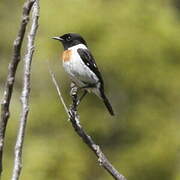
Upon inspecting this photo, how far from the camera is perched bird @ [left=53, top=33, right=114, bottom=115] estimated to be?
4566 millimetres

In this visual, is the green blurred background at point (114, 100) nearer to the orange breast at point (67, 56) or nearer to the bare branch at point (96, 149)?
the orange breast at point (67, 56)

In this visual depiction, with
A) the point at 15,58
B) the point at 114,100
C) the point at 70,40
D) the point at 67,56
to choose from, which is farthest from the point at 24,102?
the point at 114,100

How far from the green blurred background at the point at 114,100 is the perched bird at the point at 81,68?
521 centimetres

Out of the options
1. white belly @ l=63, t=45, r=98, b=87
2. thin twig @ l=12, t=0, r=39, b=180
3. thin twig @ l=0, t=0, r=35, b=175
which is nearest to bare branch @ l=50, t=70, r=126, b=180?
thin twig @ l=12, t=0, r=39, b=180

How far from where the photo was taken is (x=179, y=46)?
1108 centimetres

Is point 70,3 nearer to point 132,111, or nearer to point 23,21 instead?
point 132,111

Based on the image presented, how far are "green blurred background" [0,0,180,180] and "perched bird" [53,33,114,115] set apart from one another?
5209 mm

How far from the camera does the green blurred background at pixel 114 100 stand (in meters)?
10.4

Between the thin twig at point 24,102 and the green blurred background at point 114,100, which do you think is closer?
the thin twig at point 24,102

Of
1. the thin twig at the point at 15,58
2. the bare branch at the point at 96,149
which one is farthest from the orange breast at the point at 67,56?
the thin twig at the point at 15,58

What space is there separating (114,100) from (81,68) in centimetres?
607

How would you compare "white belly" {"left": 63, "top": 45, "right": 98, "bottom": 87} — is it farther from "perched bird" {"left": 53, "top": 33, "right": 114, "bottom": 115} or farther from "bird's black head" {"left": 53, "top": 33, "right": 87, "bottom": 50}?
"bird's black head" {"left": 53, "top": 33, "right": 87, "bottom": 50}

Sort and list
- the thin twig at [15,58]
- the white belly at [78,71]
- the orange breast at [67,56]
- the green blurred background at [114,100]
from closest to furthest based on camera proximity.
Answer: the thin twig at [15,58]
the white belly at [78,71]
the orange breast at [67,56]
the green blurred background at [114,100]

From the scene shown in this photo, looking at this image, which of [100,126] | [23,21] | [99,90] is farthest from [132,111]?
[23,21]
